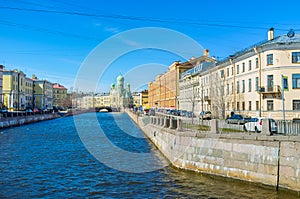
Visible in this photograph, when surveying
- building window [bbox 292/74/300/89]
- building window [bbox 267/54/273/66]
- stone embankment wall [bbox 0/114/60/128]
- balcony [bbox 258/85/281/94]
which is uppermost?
building window [bbox 267/54/273/66]

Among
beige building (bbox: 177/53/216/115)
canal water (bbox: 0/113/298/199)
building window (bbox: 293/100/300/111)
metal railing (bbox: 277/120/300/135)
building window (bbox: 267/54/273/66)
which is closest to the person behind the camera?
canal water (bbox: 0/113/298/199)

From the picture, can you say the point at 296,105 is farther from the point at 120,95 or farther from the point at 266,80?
the point at 120,95

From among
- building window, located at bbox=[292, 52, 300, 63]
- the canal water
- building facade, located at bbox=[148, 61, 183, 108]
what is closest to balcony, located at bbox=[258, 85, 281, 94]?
building window, located at bbox=[292, 52, 300, 63]

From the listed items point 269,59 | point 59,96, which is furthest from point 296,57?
point 59,96

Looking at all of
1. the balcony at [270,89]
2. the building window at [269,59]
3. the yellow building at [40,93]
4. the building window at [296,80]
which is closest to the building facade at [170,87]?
the balcony at [270,89]

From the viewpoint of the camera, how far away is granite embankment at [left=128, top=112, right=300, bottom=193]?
12.5m

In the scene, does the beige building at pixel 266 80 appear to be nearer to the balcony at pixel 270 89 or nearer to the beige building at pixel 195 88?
the balcony at pixel 270 89

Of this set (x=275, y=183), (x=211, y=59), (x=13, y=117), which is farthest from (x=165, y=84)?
(x=275, y=183)

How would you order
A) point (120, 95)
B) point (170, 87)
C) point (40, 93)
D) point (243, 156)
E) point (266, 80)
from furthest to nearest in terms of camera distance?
point (120, 95), point (40, 93), point (170, 87), point (266, 80), point (243, 156)

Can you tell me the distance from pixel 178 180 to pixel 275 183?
4661 millimetres

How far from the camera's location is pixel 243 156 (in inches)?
555

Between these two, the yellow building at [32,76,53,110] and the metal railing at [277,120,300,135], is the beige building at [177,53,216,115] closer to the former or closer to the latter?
the metal railing at [277,120,300,135]

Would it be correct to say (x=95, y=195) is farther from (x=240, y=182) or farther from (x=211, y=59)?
(x=211, y=59)

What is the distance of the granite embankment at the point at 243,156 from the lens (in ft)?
40.9
